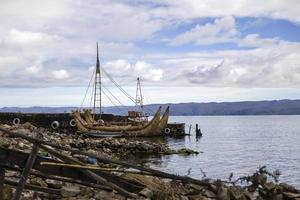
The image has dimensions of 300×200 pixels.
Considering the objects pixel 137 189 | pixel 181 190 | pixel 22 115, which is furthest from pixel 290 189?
pixel 22 115

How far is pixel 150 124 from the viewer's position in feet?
257

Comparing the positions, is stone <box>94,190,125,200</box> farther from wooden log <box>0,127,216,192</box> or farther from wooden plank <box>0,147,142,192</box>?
wooden log <box>0,127,216,192</box>

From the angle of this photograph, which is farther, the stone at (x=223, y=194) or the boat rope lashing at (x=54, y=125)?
the boat rope lashing at (x=54, y=125)

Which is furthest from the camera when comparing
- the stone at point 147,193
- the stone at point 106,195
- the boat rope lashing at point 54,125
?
the boat rope lashing at point 54,125

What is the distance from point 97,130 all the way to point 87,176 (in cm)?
6759

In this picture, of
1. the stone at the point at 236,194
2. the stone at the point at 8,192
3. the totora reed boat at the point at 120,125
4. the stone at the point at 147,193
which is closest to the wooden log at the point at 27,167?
the stone at the point at 147,193

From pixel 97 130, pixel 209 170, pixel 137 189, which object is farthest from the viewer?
pixel 97 130

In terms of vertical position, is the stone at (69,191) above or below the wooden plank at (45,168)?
below

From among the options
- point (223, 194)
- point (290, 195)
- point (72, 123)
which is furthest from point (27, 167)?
point (72, 123)

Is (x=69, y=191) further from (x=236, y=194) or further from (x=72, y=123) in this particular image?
(x=72, y=123)

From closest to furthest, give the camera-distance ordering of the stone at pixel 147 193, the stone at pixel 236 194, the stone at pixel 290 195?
the stone at pixel 147 193
the stone at pixel 236 194
the stone at pixel 290 195

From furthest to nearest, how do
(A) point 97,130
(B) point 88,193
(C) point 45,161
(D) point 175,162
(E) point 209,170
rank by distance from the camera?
1. (A) point 97,130
2. (D) point 175,162
3. (E) point 209,170
4. (B) point 88,193
5. (C) point 45,161

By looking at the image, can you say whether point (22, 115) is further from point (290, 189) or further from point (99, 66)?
point (290, 189)

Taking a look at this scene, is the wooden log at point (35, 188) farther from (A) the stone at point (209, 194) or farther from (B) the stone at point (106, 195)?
(A) the stone at point (209, 194)
